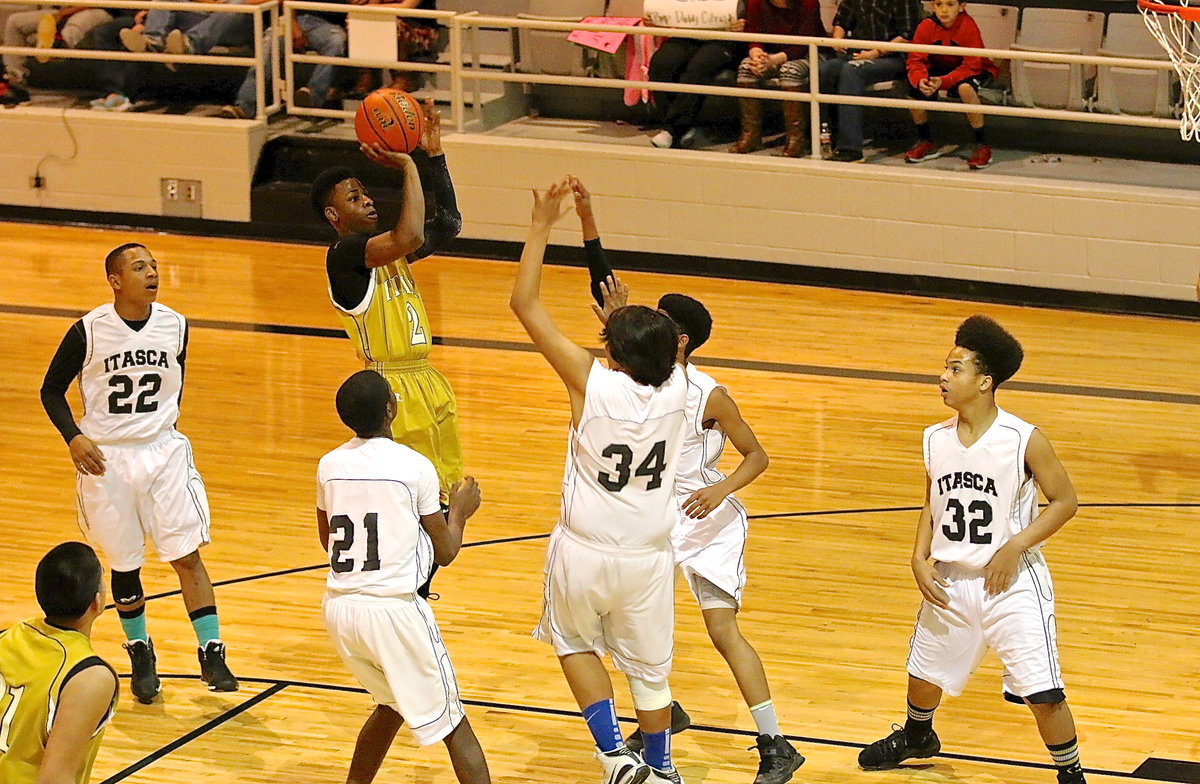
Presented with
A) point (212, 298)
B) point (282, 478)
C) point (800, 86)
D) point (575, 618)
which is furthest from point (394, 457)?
point (800, 86)

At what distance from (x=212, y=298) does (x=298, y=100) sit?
314 centimetres

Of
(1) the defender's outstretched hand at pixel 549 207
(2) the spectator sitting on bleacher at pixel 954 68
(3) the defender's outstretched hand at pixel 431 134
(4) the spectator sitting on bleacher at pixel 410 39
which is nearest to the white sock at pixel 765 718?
(1) the defender's outstretched hand at pixel 549 207

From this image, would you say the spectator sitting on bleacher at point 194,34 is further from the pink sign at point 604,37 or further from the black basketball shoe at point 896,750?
the black basketball shoe at point 896,750

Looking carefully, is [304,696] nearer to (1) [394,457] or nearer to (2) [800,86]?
(1) [394,457]

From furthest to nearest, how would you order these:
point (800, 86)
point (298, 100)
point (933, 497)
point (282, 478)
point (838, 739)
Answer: point (298, 100) → point (800, 86) → point (282, 478) → point (838, 739) → point (933, 497)

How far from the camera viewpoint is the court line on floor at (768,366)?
372 inches

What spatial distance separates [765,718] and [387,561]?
138 cm

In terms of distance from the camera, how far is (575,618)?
472 cm

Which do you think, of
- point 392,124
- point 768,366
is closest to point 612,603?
point 392,124

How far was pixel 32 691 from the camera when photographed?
3.62 meters

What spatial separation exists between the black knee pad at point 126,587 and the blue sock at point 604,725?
6.17 feet

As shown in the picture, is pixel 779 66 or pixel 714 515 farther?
pixel 779 66

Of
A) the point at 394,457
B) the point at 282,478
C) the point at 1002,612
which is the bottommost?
the point at 282,478

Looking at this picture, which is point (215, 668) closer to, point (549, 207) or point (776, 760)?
point (776, 760)
